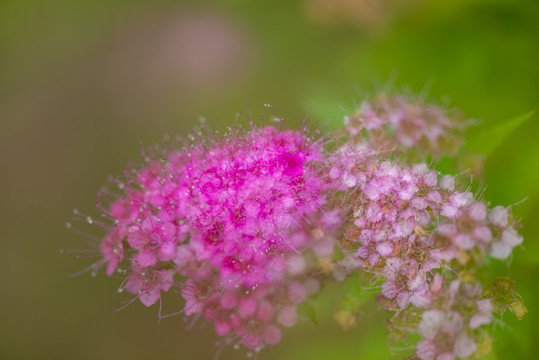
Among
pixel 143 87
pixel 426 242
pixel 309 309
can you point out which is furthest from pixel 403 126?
pixel 143 87

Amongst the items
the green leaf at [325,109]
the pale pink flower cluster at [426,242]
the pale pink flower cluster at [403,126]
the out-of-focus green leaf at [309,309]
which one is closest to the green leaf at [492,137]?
the pale pink flower cluster at [403,126]

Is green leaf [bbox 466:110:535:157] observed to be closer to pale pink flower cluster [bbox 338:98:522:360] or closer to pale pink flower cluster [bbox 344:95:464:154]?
pale pink flower cluster [bbox 344:95:464:154]

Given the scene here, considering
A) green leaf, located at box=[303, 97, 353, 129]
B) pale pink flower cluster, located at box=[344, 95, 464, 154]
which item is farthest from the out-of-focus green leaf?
green leaf, located at box=[303, 97, 353, 129]

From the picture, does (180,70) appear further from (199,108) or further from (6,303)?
(6,303)

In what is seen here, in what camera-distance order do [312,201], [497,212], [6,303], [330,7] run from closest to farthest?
Answer: [497,212], [312,201], [330,7], [6,303]

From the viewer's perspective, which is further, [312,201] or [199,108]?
[199,108]

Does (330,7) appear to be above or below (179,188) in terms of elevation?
above

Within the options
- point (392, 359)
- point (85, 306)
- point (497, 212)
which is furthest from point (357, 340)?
point (85, 306)
